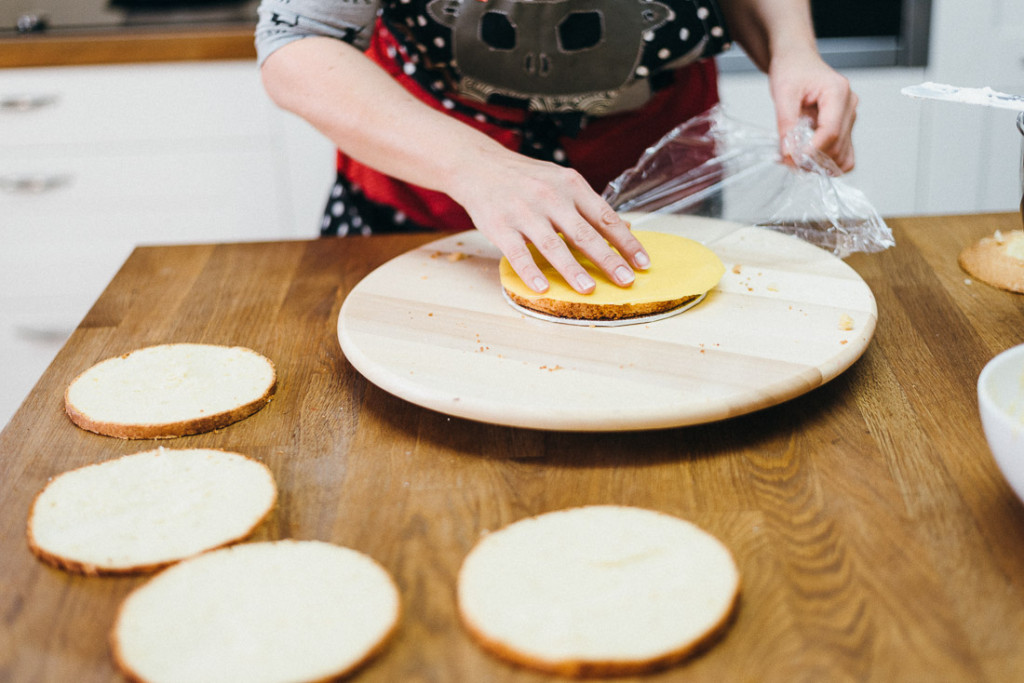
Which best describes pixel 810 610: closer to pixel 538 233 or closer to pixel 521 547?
pixel 521 547

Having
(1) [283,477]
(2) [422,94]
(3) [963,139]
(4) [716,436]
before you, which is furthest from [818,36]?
(1) [283,477]

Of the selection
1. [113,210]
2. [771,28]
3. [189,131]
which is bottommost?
[113,210]

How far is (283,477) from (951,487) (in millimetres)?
476

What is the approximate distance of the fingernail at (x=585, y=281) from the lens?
81 centimetres

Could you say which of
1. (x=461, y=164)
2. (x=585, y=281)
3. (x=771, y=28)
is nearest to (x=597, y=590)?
(x=585, y=281)

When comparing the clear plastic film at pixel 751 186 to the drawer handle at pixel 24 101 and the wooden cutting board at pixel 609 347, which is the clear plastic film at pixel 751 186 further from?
the drawer handle at pixel 24 101

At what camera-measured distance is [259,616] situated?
497mm

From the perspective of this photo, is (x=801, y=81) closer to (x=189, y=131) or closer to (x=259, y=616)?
(x=259, y=616)


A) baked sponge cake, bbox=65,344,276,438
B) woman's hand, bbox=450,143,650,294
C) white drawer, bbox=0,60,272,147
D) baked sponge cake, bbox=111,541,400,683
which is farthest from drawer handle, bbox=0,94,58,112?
baked sponge cake, bbox=111,541,400,683

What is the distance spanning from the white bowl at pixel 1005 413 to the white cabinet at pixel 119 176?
172cm

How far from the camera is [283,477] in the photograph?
654 mm

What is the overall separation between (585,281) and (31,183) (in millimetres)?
1694

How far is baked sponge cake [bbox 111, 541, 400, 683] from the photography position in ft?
1.52

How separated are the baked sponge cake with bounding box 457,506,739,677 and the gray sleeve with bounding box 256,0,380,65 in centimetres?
70
